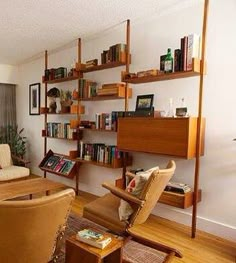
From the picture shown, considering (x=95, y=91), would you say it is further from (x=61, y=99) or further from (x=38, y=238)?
(x=38, y=238)

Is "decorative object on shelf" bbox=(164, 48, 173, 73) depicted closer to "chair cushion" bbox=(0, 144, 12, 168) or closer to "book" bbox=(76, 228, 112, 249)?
"book" bbox=(76, 228, 112, 249)

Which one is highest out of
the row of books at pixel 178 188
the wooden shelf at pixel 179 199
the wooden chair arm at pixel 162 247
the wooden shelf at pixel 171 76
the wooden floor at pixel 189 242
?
the wooden shelf at pixel 171 76

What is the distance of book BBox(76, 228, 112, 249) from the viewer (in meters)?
1.55

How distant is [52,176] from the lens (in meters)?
4.59

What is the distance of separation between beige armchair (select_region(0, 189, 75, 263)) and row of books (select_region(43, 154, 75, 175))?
8.09 ft

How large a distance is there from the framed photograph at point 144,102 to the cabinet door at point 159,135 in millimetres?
295

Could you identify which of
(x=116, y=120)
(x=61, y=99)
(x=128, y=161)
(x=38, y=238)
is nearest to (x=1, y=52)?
(x=61, y=99)

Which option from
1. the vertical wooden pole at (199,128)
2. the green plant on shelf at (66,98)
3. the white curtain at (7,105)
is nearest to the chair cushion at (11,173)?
the green plant on shelf at (66,98)

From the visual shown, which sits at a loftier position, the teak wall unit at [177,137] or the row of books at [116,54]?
the row of books at [116,54]

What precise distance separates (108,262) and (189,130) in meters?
1.34

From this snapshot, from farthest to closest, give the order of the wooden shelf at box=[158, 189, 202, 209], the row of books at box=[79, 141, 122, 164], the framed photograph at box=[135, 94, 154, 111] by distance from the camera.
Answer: the row of books at box=[79, 141, 122, 164] < the framed photograph at box=[135, 94, 154, 111] < the wooden shelf at box=[158, 189, 202, 209]

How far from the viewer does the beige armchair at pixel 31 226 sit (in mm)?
1215

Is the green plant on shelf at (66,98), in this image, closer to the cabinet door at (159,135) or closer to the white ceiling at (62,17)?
the white ceiling at (62,17)

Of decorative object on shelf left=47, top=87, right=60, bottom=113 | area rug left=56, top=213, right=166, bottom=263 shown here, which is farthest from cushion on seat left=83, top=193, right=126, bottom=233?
decorative object on shelf left=47, top=87, right=60, bottom=113
